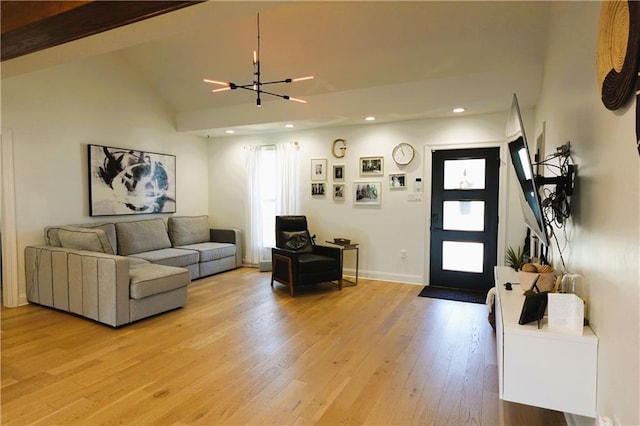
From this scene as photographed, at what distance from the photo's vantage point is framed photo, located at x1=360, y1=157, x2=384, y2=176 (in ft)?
17.1

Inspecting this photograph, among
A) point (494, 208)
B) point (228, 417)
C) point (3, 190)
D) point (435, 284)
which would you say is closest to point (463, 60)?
point (494, 208)

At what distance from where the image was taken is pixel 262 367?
8.80 ft

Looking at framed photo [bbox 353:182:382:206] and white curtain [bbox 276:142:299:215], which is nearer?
framed photo [bbox 353:182:382:206]

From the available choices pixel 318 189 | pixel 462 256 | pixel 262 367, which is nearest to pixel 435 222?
pixel 462 256

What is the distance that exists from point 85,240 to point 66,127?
156 cm

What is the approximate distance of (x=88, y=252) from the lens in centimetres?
371

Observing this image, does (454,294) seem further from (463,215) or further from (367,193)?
(367,193)

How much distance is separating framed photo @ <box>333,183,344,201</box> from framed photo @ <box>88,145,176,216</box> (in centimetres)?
268

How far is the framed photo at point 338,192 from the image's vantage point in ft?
18.2

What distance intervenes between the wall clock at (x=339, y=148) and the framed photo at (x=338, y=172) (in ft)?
0.50

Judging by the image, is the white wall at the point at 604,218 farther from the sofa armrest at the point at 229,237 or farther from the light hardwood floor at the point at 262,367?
the sofa armrest at the point at 229,237

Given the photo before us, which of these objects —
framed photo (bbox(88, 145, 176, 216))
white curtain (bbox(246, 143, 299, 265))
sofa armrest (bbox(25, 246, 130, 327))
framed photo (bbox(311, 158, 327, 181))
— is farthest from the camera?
white curtain (bbox(246, 143, 299, 265))

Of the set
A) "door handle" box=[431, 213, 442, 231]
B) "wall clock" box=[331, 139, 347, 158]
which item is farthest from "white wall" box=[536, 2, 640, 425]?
"wall clock" box=[331, 139, 347, 158]

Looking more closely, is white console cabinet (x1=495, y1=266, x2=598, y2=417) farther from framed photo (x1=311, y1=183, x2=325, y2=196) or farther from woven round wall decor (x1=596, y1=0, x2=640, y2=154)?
framed photo (x1=311, y1=183, x2=325, y2=196)
